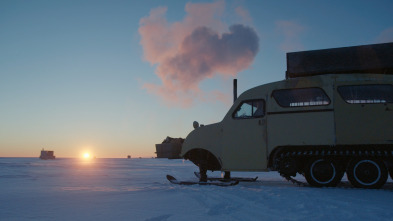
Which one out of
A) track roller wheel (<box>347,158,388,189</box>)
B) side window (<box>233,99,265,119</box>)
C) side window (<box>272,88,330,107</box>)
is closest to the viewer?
track roller wheel (<box>347,158,388,189</box>)

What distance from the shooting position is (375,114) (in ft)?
27.0

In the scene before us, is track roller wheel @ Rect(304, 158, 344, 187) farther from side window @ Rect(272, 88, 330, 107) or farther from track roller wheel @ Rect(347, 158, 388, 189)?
side window @ Rect(272, 88, 330, 107)

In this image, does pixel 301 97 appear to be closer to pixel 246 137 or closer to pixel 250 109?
pixel 250 109

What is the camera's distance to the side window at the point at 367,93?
829 centimetres

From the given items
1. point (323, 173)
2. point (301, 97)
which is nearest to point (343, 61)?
point (301, 97)

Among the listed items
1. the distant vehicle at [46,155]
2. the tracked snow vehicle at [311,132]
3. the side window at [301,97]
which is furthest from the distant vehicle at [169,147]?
the distant vehicle at [46,155]

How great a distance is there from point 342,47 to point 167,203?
1742cm

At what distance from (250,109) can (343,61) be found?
11959 millimetres

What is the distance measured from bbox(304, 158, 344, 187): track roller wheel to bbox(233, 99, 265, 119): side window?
6.45ft

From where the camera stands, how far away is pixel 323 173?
8570 millimetres

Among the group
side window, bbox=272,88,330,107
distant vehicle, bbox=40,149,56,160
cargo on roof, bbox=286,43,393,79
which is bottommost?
distant vehicle, bbox=40,149,56,160

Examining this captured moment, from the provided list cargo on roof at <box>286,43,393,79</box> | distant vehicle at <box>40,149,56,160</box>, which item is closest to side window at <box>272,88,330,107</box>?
cargo on roof at <box>286,43,393,79</box>

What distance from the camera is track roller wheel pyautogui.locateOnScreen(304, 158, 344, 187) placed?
8.46 metres

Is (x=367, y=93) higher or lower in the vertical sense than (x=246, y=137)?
higher
